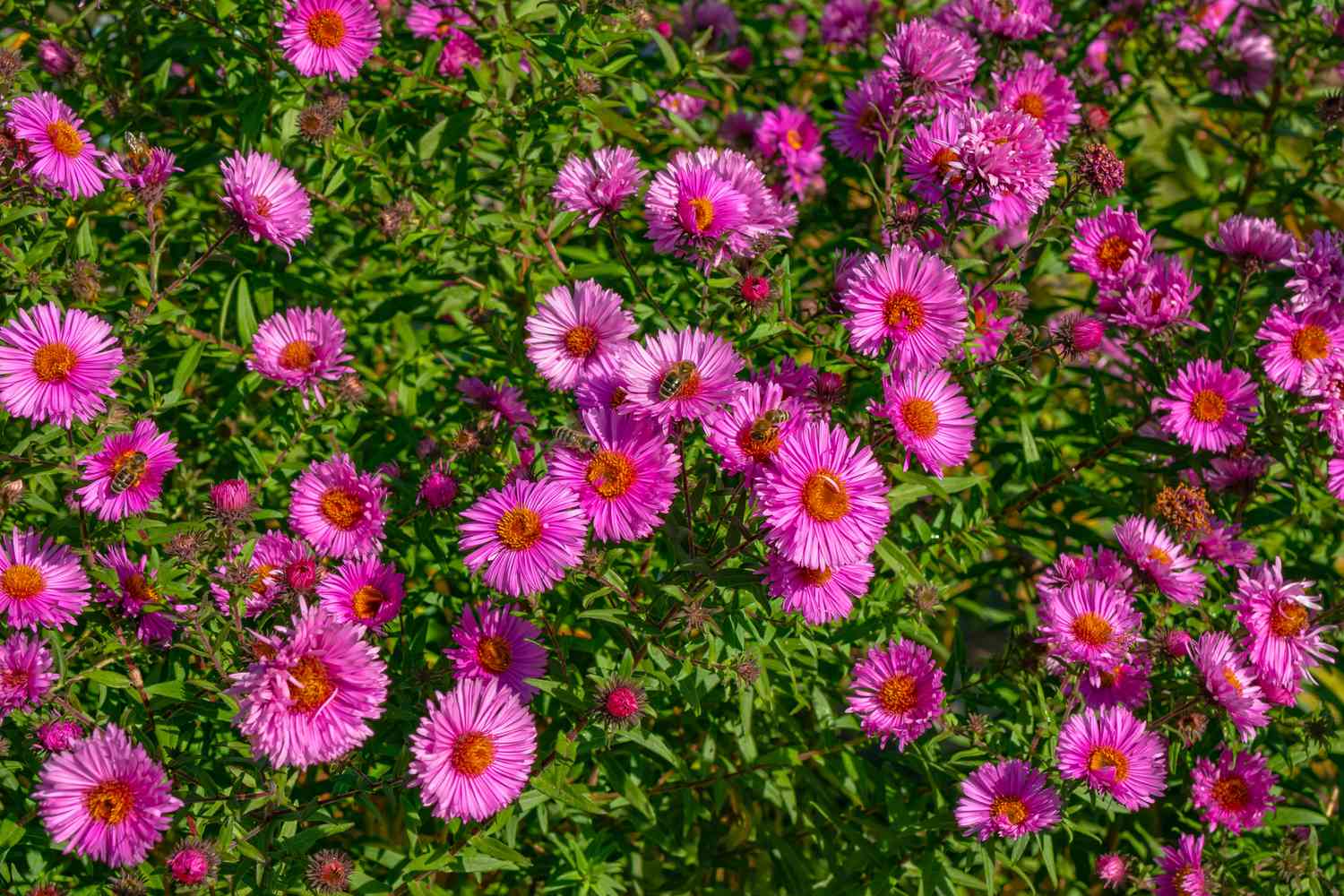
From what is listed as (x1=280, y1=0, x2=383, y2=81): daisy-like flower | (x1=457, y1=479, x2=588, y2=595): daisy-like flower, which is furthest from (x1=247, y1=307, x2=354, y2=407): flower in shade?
(x1=457, y1=479, x2=588, y2=595): daisy-like flower

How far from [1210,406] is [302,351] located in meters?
2.34

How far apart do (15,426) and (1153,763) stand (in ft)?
9.45

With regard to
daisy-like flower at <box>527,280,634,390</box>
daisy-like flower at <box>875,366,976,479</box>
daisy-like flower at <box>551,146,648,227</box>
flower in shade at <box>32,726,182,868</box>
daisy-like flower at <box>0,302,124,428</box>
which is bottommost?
flower in shade at <box>32,726,182,868</box>

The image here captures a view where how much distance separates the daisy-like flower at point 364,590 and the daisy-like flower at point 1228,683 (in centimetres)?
193

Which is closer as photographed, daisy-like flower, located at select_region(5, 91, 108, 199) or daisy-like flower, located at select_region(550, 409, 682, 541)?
daisy-like flower, located at select_region(550, 409, 682, 541)

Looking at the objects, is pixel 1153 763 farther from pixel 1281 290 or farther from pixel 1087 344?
pixel 1281 290

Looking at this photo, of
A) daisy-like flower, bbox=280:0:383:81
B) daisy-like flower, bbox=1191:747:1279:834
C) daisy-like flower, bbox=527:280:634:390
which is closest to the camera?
daisy-like flower, bbox=527:280:634:390

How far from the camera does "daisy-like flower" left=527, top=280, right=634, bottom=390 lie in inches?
101

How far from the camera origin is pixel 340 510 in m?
2.76

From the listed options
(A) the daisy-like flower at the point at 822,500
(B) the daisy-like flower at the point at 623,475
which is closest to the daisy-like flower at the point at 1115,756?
(A) the daisy-like flower at the point at 822,500

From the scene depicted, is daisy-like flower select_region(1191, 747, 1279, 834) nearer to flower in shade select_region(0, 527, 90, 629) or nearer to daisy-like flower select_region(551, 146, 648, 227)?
daisy-like flower select_region(551, 146, 648, 227)

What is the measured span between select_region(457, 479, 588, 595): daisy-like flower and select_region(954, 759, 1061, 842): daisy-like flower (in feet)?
3.55

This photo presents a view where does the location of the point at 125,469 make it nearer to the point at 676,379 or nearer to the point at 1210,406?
the point at 676,379

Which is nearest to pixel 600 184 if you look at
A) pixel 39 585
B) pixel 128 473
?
pixel 128 473
